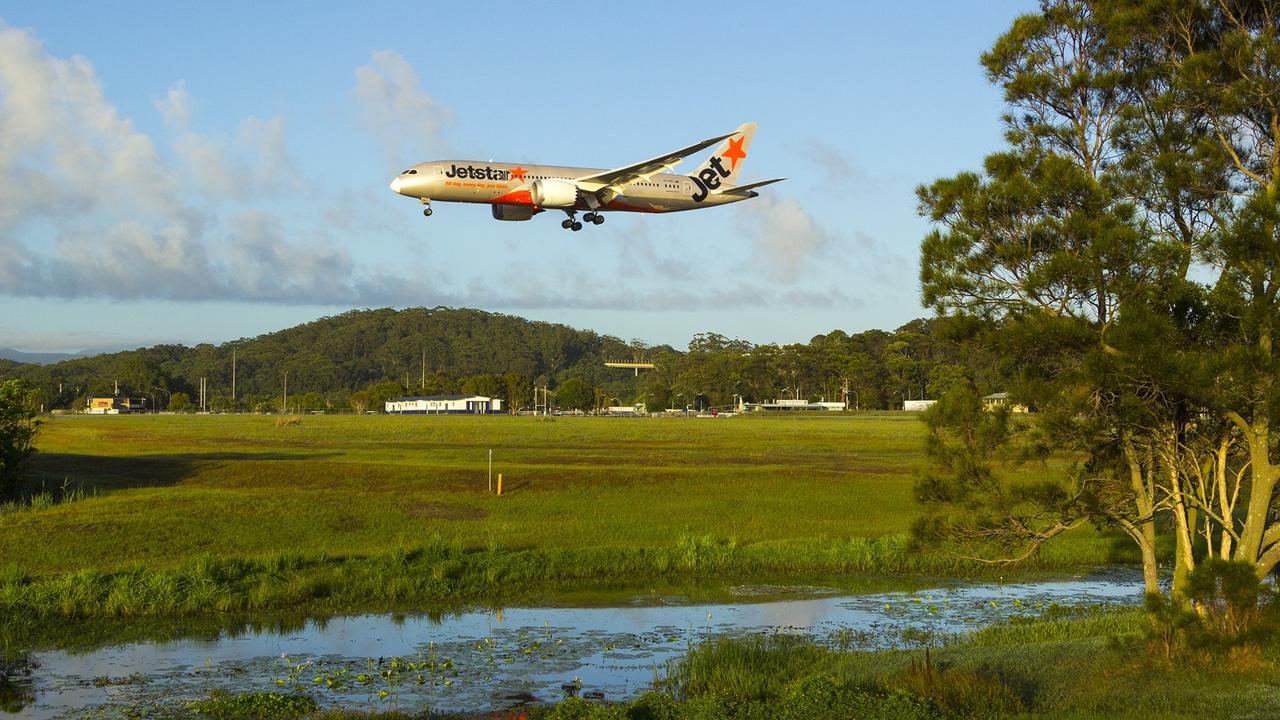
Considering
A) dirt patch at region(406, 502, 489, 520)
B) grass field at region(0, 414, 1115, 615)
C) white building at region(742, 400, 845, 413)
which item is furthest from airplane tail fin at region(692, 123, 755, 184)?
white building at region(742, 400, 845, 413)

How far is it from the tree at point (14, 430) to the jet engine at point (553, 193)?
17189 mm

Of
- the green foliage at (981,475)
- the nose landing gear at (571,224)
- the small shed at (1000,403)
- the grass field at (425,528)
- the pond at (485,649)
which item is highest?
the nose landing gear at (571,224)

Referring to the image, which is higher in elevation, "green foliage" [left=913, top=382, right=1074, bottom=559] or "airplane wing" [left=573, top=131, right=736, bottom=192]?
"airplane wing" [left=573, top=131, right=736, bottom=192]

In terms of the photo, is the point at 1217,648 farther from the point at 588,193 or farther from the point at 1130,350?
the point at 588,193

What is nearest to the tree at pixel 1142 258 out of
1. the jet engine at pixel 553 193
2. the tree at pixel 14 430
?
the jet engine at pixel 553 193

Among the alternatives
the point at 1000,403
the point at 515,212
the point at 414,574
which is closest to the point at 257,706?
the point at 414,574

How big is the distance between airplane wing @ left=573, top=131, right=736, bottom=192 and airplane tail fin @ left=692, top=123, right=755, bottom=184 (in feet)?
28.6

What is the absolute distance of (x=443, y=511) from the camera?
35.4 meters

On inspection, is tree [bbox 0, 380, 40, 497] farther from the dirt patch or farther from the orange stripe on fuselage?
the orange stripe on fuselage

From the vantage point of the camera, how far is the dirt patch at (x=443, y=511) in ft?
113

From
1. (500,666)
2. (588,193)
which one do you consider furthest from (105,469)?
(500,666)

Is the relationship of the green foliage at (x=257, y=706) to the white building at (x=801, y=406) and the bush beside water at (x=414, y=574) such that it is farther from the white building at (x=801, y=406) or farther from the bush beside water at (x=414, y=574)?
the white building at (x=801, y=406)

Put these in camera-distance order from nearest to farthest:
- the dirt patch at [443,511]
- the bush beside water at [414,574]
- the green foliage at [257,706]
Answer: the green foliage at [257,706]
the bush beside water at [414,574]
the dirt patch at [443,511]

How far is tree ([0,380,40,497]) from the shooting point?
33719mm
